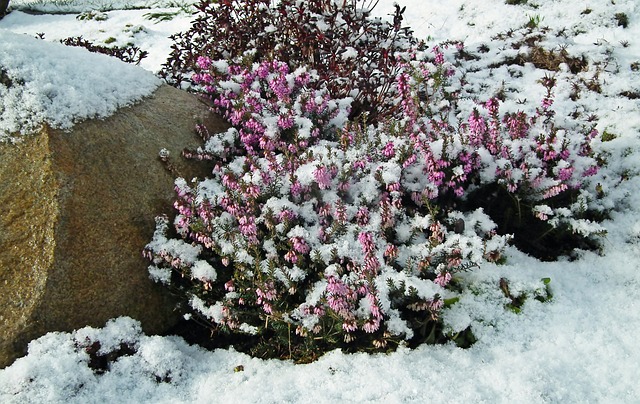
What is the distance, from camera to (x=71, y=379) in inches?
96.7

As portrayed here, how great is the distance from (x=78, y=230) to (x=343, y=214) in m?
1.47

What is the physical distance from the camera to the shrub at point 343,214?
2594 mm

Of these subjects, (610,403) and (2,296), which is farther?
(2,296)

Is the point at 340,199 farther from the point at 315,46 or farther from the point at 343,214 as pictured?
the point at 315,46

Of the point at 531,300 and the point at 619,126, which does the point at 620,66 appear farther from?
the point at 531,300

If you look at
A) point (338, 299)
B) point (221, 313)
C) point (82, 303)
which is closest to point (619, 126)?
point (338, 299)

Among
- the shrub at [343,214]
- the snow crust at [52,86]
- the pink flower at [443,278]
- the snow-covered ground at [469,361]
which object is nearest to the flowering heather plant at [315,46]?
the shrub at [343,214]

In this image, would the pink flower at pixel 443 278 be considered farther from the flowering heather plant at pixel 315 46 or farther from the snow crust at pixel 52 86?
the snow crust at pixel 52 86

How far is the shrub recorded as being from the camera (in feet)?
8.51

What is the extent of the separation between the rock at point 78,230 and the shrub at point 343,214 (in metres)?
0.16

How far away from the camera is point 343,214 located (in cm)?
276

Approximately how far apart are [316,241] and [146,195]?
3.60 ft

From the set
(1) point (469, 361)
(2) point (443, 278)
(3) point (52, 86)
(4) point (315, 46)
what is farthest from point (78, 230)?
(4) point (315, 46)

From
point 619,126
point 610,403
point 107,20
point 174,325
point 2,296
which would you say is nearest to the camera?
point 610,403
